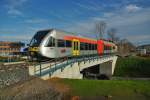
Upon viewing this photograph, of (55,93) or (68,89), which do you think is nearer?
(55,93)

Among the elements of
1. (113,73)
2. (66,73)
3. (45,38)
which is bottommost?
(113,73)

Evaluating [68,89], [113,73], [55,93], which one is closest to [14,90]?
[55,93]

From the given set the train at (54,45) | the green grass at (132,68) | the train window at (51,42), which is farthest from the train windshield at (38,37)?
the green grass at (132,68)

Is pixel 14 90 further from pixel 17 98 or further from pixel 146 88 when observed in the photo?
pixel 146 88

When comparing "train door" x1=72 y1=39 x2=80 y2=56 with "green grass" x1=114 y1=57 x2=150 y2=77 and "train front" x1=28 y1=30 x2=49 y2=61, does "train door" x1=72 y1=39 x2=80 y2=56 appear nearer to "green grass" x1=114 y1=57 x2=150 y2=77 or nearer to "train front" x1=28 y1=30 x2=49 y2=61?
"train front" x1=28 y1=30 x2=49 y2=61

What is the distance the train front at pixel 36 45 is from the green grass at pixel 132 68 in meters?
34.2

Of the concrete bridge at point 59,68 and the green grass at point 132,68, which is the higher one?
the concrete bridge at point 59,68

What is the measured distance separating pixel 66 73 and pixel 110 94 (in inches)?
270

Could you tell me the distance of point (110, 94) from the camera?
58.9 feet

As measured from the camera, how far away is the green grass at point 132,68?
54672 mm

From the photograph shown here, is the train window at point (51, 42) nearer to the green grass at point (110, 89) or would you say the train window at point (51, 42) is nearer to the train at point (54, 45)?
the train at point (54, 45)

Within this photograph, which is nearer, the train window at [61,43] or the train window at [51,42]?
the train window at [51,42]

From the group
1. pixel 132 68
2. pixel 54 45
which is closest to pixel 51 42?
pixel 54 45

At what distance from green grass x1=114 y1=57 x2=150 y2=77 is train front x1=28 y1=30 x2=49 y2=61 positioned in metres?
34.2
